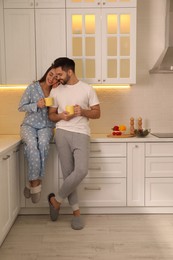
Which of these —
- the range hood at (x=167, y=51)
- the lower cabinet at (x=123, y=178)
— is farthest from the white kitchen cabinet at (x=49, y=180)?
the range hood at (x=167, y=51)

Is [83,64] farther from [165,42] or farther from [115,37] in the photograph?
[165,42]

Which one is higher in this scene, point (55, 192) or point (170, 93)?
point (170, 93)

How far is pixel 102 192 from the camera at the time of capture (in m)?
2.93

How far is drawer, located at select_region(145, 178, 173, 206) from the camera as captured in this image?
9.55 ft

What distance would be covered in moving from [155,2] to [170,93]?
39.1 inches

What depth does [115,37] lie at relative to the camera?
3018 mm

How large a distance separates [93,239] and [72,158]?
2.28 ft

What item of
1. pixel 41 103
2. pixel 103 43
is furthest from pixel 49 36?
pixel 41 103

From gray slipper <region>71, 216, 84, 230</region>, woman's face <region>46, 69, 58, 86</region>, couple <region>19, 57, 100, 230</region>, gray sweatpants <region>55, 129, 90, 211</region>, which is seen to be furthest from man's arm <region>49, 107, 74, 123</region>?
gray slipper <region>71, 216, 84, 230</region>

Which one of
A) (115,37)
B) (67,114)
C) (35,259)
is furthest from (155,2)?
(35,259)

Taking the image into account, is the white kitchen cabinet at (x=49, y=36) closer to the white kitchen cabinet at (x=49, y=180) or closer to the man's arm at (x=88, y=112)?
the man's arm at (x=88, y=112)

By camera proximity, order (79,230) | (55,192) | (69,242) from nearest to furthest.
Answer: (69,242) → (79,230) → (55,192)

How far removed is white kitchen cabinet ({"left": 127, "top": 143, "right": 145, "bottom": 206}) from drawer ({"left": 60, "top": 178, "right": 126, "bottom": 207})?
7 centimetres

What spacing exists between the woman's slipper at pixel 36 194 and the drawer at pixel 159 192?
1.02 meters
